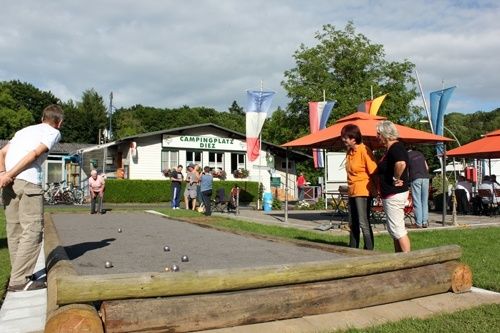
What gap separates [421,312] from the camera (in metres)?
4.55

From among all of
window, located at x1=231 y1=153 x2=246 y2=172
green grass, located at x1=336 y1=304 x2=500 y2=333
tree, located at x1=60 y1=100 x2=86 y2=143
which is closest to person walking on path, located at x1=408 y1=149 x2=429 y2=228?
green grass, located at x1=336 y1=304 x2=500 y2=333

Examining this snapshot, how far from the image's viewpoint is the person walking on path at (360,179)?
268 inches

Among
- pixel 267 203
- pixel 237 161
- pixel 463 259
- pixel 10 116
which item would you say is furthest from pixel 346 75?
pixel 10 116

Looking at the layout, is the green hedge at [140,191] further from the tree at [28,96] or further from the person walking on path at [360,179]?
the tree at [28,96]

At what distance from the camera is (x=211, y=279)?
156 inches

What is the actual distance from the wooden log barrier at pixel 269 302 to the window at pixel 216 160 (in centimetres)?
2862

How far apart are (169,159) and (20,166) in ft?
90.1

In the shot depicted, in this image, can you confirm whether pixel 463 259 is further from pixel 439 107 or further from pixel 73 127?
pixel 73 127

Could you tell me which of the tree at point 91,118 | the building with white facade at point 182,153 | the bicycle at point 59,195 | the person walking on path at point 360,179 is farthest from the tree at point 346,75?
the tree at point 91,118

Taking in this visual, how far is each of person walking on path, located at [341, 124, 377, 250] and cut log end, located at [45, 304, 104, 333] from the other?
13.7ft

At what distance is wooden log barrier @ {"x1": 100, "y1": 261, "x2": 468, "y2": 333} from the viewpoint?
3.64 meters

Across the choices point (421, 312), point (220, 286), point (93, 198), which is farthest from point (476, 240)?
point (93, 198)

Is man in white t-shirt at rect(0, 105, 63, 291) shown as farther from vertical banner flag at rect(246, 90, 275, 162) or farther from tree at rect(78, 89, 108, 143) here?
tree at rect(78, 89, 108, 143)

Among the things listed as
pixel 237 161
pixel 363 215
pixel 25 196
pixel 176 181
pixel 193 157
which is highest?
pixel 193 157
